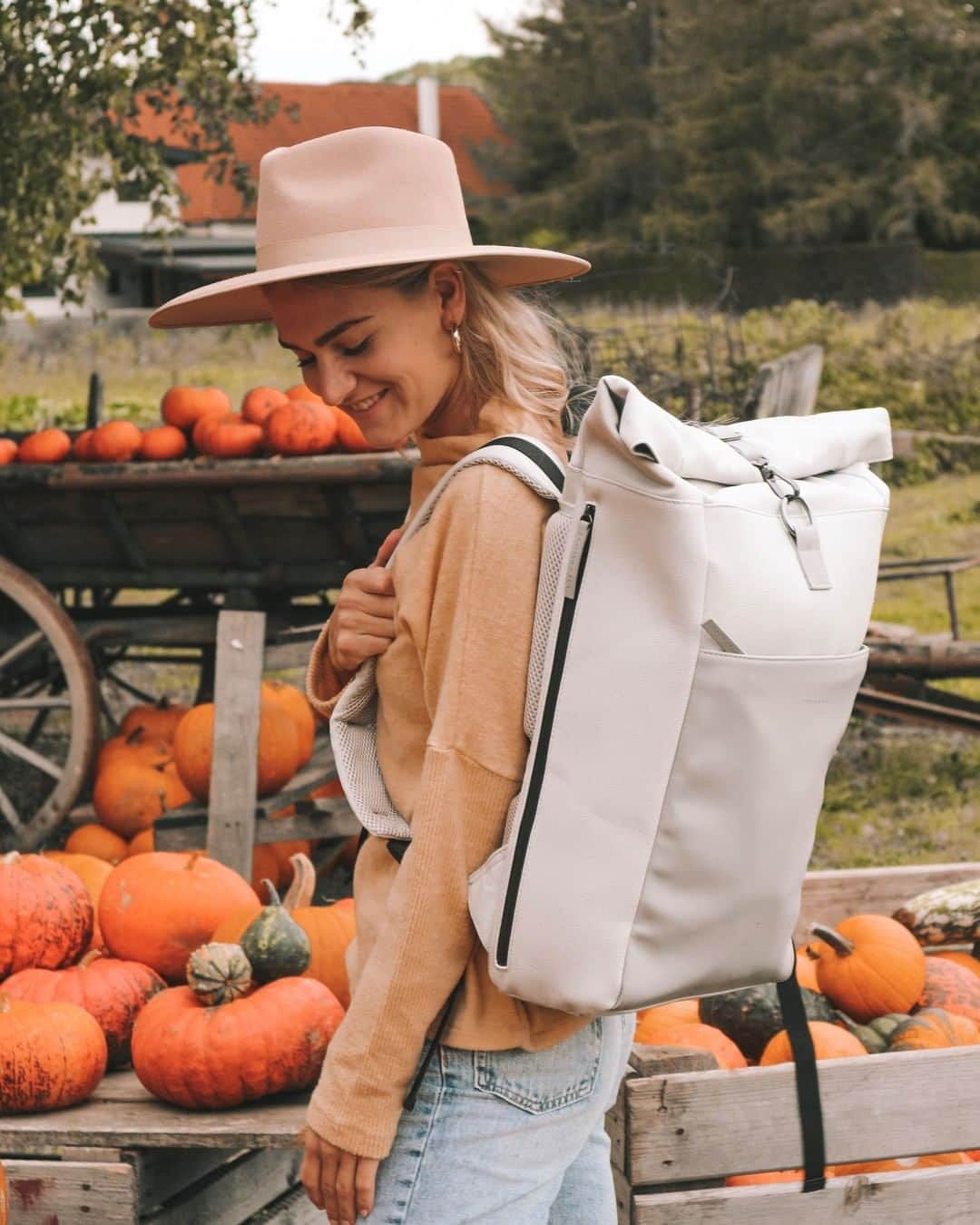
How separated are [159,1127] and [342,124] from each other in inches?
1367

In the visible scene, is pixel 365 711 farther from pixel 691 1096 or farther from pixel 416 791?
pixel 691 1096

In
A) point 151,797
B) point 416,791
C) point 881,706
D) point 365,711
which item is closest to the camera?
point 416,791

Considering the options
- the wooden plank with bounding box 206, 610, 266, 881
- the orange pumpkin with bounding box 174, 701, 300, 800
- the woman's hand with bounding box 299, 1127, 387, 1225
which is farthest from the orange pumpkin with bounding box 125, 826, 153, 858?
the woman's hand with bounding box 299, 1127, 387, 1225

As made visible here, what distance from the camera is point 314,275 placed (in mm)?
1522

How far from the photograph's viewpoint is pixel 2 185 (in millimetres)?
6000

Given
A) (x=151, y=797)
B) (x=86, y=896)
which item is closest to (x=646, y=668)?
(x=86, y=896)

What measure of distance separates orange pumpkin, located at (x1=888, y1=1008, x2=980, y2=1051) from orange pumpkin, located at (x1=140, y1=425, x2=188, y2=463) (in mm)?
3482

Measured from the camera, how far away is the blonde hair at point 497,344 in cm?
154

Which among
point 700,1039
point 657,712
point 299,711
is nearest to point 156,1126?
point 700,1039

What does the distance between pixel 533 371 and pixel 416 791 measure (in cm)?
50

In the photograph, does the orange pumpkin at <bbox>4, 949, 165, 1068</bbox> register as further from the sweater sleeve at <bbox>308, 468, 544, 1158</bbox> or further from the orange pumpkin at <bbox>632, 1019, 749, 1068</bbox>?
the sweater sleeve at <bbox>308, 468, 544, 1158</bbox>

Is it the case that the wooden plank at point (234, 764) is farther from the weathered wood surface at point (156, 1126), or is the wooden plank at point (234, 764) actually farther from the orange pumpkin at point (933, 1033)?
the orange pumpkin at point (933, 1033)

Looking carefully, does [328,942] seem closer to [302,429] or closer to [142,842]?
[142,842]

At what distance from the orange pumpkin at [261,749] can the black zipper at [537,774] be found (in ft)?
11.1
